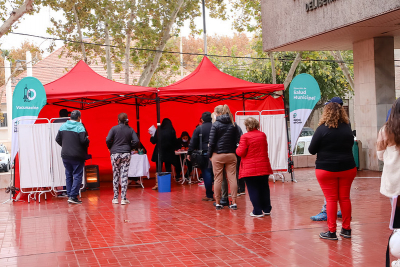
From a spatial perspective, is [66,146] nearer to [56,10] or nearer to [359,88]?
[359,88]

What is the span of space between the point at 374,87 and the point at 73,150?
8710mm

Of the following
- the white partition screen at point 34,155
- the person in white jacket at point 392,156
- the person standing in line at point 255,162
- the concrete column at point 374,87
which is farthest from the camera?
the concrete column at point 374,87

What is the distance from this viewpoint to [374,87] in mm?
13375

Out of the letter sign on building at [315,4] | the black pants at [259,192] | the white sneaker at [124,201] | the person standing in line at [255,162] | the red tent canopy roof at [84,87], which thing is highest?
the letter sign on building at [315,4]

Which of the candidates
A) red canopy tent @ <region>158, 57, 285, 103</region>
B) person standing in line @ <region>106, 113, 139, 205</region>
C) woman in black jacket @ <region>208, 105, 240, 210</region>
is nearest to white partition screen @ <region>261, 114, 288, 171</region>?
red canopy tent @ <region>158, 57, 285, 103</region>

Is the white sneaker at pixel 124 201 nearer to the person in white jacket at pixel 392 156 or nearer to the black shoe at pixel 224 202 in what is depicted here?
the black shoe at pixel 224 202

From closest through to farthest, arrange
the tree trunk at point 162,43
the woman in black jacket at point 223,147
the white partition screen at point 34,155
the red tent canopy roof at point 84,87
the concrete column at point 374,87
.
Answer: the woman in black jacket at point 223,147 < the white partition screen at point 34,155 < the red tent canopy roof at point 84,87 < the concrete column at point 374,87 < the tree trunk at point 162,43

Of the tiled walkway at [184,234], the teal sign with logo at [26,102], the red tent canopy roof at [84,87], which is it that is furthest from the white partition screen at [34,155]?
the red tent canopy roof at [84,87]

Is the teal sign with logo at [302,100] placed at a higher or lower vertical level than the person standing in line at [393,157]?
higher

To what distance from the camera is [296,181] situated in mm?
11953

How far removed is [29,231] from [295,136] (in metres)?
7.18

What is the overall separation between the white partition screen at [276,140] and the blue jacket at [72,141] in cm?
448

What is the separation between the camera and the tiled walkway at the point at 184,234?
5305 millimetres

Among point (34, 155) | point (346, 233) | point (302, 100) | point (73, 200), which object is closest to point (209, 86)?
point (302, 100)
